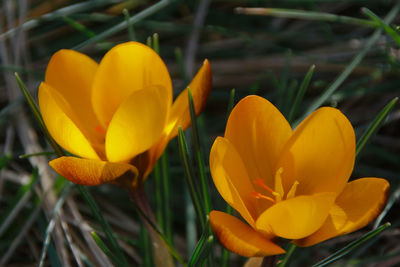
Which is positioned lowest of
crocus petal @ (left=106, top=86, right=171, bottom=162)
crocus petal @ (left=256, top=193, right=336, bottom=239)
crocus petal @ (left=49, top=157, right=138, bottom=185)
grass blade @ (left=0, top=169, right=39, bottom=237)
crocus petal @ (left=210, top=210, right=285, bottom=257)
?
grass blade @ (left=0, top=169, right=39, bottom=237)

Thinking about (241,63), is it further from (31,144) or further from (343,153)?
(343,153)

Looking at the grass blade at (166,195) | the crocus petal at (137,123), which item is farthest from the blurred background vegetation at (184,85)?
the crocus petal at (137,123)

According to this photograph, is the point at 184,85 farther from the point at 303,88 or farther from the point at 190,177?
the point at 190,177

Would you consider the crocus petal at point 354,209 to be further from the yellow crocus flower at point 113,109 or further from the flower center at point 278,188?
the yellow crocus flower at point 113,109

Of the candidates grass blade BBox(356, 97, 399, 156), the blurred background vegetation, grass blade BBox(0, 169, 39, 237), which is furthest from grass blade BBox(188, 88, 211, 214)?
grass blade BBox(0, 169, 39, 237)

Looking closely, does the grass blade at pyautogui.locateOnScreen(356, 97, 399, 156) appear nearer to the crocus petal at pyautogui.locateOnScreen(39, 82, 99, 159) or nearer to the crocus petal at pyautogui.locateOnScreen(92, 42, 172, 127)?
the crocus petal at pyautogui.locateOnScreen(92, 42, 172, 127)

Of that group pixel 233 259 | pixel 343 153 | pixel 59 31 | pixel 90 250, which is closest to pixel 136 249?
pixel 90 250

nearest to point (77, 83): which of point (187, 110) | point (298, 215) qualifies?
point (187, 110)
